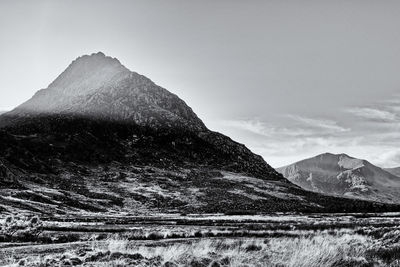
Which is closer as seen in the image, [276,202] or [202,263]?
[202,263]

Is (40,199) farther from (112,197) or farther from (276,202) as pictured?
(276,202)

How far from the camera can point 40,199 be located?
125000 millimetres

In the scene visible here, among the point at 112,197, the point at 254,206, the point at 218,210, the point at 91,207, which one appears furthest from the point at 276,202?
the point at 91,207

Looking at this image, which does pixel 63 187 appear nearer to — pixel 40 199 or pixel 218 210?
pixel 40 199

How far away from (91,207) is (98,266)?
5030 inches

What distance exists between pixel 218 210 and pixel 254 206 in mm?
23259

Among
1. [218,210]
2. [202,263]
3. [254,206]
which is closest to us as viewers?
[202,263]

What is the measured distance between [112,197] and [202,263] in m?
161

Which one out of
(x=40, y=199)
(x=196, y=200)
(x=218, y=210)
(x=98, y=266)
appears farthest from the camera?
(x=196, y=200)

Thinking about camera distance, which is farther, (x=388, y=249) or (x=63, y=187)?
(x=63, y=187)

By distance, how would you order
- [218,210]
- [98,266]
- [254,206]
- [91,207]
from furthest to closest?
[254,206] → [218,210] → [91,207] → [98,266]

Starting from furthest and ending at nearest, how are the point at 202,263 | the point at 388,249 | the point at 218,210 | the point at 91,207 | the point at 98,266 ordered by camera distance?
the point at 218,210 < the point at 91,207 < the point at 388,249 < the point at 202,263 < the point at 98,266

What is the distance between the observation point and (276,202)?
19100 cm

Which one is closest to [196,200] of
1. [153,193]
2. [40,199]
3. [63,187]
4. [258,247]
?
[153,193]
